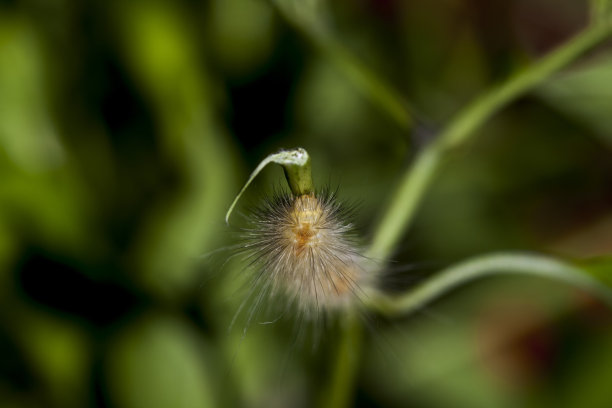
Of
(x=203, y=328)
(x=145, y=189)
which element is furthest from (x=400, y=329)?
(x=145, y=189)

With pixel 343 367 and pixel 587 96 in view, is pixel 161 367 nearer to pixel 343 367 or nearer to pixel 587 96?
pixel 343 367

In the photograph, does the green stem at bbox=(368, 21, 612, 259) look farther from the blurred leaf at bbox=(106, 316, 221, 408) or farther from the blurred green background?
the blurred leaf at bbox=(106, 316, 221, 408)

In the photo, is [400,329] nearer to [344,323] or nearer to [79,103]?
[344,323]

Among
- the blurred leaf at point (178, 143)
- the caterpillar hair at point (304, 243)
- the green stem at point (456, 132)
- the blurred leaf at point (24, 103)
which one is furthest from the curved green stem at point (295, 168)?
the blurred leaf at point (24, 103)

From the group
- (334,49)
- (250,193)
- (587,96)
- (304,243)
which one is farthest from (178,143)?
(587,96)

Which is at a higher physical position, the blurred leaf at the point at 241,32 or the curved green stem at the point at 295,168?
the blurred leaf at the point at 241,32

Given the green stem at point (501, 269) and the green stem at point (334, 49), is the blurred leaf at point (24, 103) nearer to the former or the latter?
the green stem at point (334, 49)

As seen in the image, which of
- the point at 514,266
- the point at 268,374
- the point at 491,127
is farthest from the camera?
the point at 491,127
